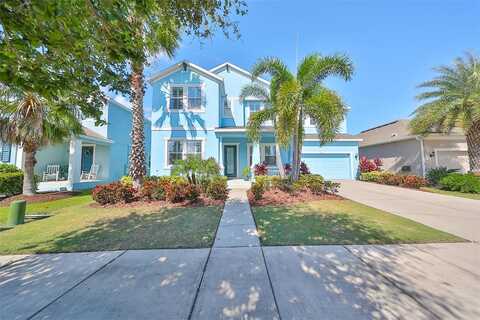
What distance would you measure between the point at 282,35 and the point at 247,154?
8.53 metres

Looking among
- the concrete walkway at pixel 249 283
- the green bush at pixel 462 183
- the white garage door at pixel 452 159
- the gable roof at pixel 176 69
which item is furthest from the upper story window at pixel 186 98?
the white garage door at pixel 452 159

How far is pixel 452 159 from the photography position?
16578 millimetres

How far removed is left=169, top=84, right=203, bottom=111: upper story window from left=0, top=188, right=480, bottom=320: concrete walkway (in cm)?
1239

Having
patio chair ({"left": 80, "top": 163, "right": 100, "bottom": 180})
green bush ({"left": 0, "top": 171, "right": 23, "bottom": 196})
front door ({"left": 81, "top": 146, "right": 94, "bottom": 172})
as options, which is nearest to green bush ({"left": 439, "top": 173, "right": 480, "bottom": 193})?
patio chair ({"left": 80, "top": 163, "right": 100, "bottom": 180})

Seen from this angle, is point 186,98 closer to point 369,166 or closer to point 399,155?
point 369,166

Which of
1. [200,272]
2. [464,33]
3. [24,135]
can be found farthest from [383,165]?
[24,135]

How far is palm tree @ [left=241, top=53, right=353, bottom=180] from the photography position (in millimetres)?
9266

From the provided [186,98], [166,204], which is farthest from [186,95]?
[166,204]

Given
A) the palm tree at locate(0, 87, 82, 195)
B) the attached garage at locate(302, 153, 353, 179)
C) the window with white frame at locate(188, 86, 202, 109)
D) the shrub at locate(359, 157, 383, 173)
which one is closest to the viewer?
the palm tree at locate(0, 87, 82, 195)

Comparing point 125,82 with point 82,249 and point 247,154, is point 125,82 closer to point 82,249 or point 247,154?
point 82,249

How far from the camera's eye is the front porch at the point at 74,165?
13631mm

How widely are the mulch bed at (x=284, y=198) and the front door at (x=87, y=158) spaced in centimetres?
1632

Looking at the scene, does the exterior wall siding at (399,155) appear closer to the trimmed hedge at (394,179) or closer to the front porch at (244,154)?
the trimmed hedge at (394,179)

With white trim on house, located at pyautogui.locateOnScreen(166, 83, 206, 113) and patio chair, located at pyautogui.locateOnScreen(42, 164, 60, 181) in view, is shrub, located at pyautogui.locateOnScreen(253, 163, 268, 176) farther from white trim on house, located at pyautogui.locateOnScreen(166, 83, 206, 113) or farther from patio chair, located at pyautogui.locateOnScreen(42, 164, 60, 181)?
patio chair, located at pyautogui.locateOnScreen(42, 164, 60, 181)
